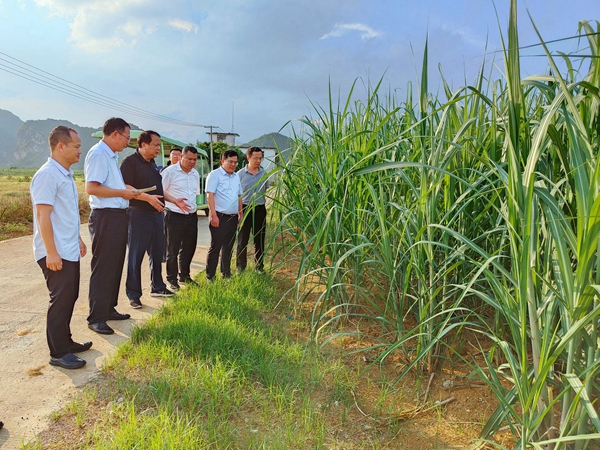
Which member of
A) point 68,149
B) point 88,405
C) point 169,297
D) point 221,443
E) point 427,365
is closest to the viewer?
point 221,443

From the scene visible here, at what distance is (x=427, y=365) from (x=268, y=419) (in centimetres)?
100

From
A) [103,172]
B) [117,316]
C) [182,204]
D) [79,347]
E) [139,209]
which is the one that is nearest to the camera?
[79,347]

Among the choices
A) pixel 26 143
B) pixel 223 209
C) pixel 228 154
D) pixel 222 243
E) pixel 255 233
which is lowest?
pixel 222 243

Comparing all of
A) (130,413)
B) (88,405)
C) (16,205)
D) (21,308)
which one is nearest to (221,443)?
(130,413)

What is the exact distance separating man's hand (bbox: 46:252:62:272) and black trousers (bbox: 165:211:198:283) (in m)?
1.91

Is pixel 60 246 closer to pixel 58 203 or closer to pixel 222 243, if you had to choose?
pixel 58 203

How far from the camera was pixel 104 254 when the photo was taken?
11.5 ft

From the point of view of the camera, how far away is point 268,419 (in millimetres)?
2193

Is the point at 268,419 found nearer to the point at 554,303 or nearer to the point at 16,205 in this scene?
the point at 554,303

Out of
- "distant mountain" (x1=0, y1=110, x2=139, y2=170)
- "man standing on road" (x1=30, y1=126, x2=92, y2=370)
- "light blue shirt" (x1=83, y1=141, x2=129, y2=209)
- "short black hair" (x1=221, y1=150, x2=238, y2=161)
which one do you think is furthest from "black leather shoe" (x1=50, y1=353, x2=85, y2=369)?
"distant mountain" (x1=0, y1=110, x2=139, y2=170)

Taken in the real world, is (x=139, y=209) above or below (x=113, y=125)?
below

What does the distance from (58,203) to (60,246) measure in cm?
29

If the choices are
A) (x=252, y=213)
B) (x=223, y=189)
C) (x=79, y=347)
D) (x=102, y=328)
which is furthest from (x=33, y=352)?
(x=252, y=213)

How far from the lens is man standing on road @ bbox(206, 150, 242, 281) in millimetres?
4809
